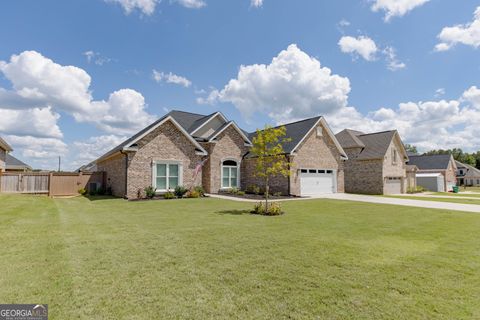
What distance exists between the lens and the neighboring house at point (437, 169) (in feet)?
118

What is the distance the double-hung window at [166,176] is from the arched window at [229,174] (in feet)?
14.7

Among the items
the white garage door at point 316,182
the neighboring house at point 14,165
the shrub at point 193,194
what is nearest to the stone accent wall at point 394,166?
the white garage door at point 316,182

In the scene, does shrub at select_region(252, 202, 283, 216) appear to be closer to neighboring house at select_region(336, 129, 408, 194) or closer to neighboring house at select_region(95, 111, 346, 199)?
neighboring house at select_region(95, 111, 346, 199)

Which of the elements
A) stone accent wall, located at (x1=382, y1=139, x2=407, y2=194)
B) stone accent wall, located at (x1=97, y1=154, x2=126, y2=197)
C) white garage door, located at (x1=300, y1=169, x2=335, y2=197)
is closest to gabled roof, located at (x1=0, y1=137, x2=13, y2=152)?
stone accent wall, located at (x1=97, y1=154, x2=126, y2=197)

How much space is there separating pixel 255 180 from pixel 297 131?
6.11m

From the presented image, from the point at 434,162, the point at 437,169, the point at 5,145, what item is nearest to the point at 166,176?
Result: the point at 5,145

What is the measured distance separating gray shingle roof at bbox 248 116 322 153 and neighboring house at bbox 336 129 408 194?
836 centimetres

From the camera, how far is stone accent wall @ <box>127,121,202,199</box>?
17016 mm

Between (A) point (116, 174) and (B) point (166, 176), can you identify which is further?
(A) point (116, 174)

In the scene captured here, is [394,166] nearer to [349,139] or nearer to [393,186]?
[393,186]

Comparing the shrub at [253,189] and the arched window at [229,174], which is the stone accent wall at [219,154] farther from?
the shrub at [253,189]

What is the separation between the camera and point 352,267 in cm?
481

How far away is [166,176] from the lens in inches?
730

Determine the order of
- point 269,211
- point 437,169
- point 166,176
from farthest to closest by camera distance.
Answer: point 437,169 < point 166,176 < point 269,211
